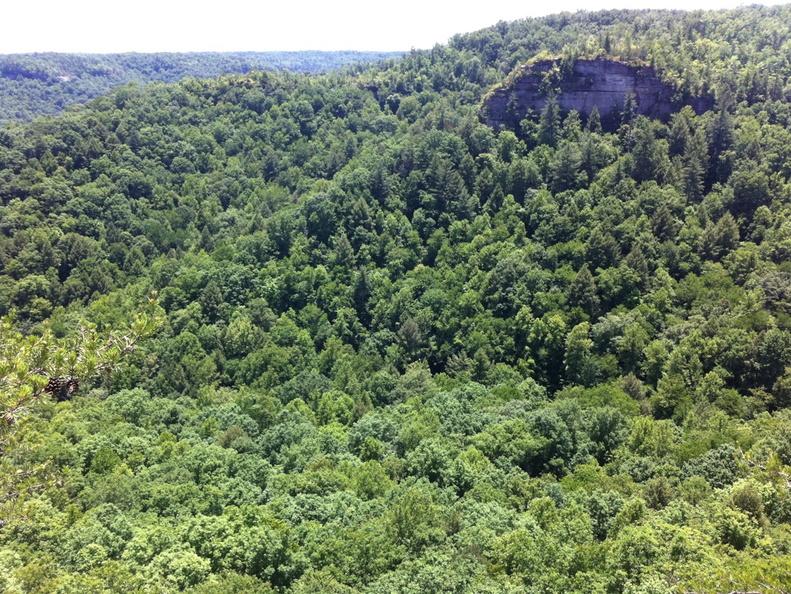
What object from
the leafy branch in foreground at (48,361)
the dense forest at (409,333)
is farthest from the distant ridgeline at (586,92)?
the leafy branch in foreground at (48,361)

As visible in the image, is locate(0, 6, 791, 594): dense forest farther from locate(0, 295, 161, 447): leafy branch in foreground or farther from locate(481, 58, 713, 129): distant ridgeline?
locate(481, 58, 713, 129): distant ridgeline

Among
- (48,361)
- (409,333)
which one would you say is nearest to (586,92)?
(409,333)

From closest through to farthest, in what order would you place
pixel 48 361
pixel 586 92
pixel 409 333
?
pixel 48 361
pixel 409 333
pixel 586 92

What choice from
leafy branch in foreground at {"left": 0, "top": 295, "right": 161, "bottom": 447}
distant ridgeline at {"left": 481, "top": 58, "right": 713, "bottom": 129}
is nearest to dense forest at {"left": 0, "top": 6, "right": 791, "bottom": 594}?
leafy branch in foreground at {"left": 0, "top": 295, "right": 161, "bottom": 447}

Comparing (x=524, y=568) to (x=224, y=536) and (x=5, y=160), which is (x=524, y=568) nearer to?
(x=224, y=536)

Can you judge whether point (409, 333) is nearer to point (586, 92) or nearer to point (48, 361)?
point (586, 92)

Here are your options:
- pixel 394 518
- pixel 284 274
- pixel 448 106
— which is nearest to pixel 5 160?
pixel 284 274

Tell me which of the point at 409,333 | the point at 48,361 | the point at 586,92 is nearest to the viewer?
the point at 48,361

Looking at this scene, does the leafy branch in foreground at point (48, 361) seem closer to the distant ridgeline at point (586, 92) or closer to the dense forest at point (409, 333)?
the dense forest at point (409, 333)
